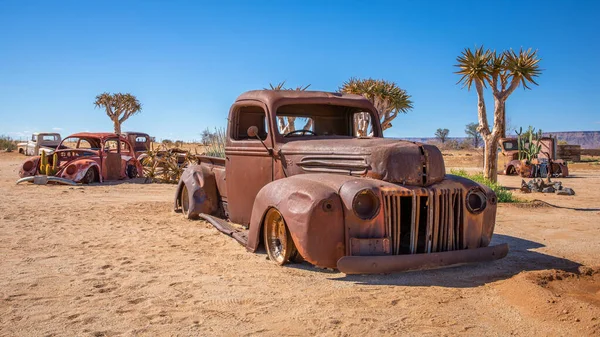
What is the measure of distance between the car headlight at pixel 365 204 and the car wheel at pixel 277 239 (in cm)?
74

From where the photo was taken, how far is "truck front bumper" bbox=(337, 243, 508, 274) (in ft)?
13.8

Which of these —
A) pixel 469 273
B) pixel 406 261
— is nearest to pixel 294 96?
pixel 406 261

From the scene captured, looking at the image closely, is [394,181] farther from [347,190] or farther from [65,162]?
[65,162]

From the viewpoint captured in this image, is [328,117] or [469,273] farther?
[328,117]

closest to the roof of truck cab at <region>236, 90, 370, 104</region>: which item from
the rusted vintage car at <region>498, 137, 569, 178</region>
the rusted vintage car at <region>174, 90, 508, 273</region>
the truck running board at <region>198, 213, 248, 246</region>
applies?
the rusted vintage car at <region>174, 90, 508, 273</region>

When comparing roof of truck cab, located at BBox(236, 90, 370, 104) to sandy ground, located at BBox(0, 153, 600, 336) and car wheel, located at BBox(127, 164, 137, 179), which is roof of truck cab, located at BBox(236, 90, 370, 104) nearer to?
sandy ground, located at BBox(0, 153, 600, 336)

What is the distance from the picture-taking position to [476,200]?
199 inches

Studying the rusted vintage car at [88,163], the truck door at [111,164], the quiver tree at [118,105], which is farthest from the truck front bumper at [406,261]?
the quiver tree at [118,105]

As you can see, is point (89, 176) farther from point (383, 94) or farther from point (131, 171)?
point (383, 94)

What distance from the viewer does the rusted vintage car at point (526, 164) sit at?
20531mm

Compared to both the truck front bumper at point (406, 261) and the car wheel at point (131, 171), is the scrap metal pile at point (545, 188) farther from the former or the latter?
the car wheel at point (131, 171)

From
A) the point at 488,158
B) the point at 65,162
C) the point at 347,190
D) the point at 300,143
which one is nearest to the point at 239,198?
the point at 300,143

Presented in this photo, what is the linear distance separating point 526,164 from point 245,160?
56.3 ft

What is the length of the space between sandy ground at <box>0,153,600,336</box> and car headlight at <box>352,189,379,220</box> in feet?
1.92
